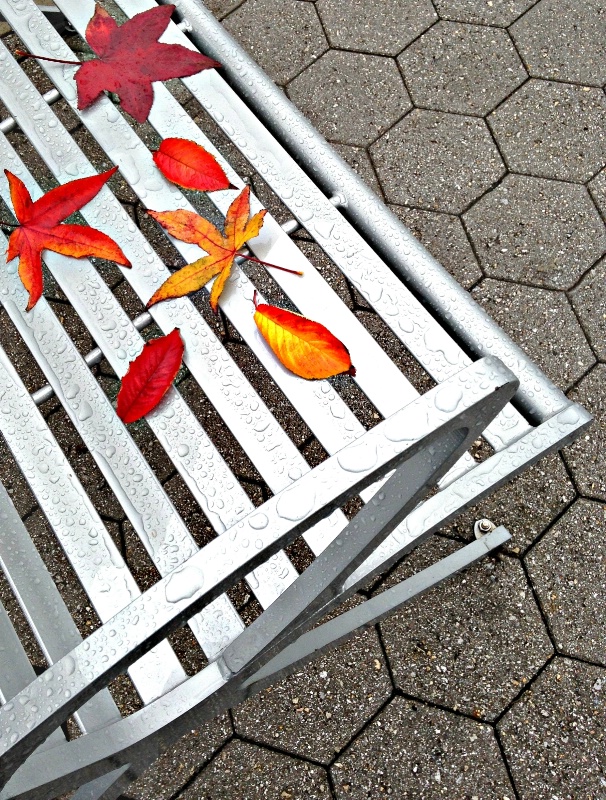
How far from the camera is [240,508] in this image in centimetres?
116

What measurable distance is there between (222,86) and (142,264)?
383 mm

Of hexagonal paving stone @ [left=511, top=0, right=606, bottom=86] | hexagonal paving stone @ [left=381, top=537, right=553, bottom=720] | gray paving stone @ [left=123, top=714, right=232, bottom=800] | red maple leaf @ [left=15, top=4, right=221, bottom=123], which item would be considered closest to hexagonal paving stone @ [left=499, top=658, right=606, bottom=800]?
hexagonal paving stone @ [left=381, top=537, right=553, bottom=720]

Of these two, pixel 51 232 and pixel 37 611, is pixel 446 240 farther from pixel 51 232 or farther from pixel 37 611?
pixel 37 611

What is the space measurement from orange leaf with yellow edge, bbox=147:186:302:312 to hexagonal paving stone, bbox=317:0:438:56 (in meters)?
1.16

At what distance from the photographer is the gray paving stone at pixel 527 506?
1.73 meters

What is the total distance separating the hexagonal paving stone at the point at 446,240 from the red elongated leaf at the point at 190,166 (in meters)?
0.77

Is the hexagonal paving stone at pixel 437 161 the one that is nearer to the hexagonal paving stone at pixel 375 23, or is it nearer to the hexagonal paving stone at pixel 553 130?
the hexagonal paving stone at pixel 553 130

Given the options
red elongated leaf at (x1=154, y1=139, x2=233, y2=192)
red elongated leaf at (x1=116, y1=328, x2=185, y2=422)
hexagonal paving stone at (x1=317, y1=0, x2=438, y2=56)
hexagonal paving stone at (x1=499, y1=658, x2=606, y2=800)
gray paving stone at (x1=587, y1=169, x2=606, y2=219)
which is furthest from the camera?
Answer: hexagonal paving stone at (x1=317, y1=0, x2=438, y2=56)

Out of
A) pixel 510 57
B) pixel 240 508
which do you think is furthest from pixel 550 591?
pixel 510 57

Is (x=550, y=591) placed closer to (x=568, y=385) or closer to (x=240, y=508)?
(x=568, y=385)

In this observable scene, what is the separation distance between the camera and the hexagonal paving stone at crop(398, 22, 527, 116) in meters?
2.17

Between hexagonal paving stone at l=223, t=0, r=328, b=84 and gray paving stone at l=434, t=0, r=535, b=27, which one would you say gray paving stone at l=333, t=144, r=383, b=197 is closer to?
hexagonal paving stone at l=223, t=0, r=328, b=84

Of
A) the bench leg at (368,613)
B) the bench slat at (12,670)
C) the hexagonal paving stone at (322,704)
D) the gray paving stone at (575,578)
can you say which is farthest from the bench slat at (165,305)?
the gray paving stone at (575,578)

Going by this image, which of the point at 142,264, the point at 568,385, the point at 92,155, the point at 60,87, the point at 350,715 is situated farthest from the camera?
the point at 92,155
